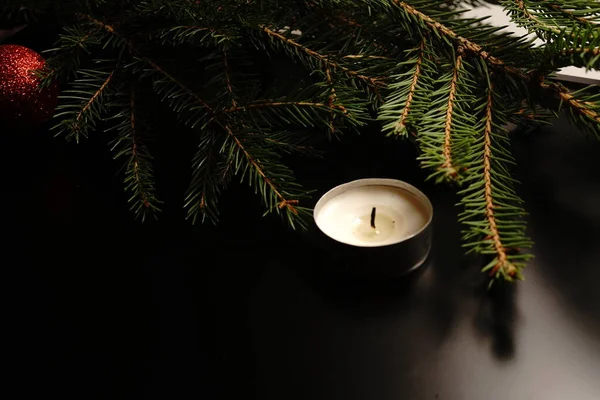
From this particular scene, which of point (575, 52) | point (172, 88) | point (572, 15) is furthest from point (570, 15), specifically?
point (172, 88)

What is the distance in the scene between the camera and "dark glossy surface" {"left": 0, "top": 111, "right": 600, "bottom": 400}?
382 mm

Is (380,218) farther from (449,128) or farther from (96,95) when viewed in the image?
(96,95)

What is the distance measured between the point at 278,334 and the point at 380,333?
0.07 m

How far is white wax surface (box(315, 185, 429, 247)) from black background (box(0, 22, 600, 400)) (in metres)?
0.03

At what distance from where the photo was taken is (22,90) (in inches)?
21.7

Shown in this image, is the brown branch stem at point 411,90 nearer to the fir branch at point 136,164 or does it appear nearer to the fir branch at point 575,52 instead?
the fir branch at point 575,52

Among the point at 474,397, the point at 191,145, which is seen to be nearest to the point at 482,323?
the point at 474,397

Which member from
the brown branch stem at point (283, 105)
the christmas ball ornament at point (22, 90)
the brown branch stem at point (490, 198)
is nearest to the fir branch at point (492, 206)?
the brown branch stem at point (490, 198)

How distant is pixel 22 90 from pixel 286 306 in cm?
31

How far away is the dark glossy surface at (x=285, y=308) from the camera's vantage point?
0.38 metres

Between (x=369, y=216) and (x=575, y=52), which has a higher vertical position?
(x=575, y=52)

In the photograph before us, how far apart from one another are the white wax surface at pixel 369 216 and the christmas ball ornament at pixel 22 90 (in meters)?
0.29

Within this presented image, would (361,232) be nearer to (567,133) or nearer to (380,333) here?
(380,333)

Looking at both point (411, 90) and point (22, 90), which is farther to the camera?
point (22, 90)
